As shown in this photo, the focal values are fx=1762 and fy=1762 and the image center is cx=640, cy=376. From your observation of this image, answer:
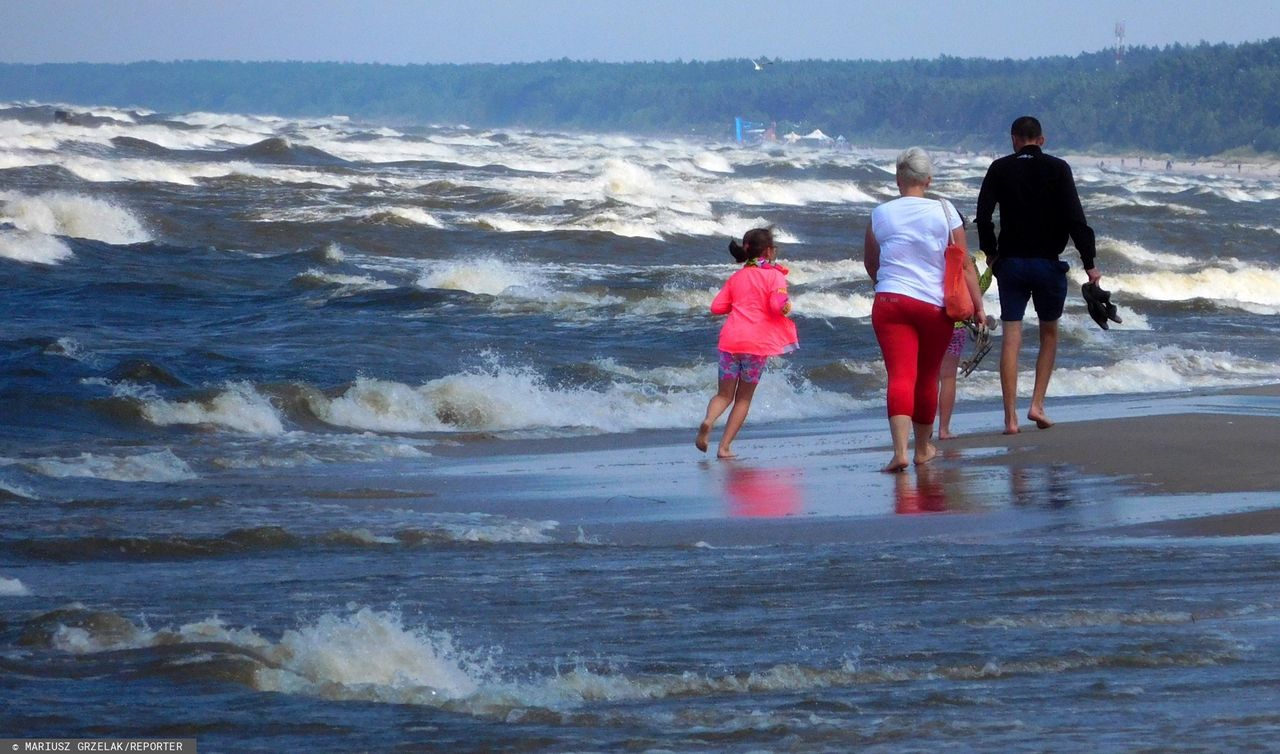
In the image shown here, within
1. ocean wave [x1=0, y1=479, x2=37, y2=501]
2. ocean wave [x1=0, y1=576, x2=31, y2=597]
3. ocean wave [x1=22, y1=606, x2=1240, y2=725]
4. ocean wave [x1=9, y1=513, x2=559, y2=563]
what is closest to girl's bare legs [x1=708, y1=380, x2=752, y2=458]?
ocean wave [x1=9, y1=513, x2=559, y2=563]

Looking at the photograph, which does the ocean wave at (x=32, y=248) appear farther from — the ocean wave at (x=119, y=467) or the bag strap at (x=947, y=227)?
the bag strap at (x=947, y=227)

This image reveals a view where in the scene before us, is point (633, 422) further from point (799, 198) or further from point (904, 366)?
point (799, 198)

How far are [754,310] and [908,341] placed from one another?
179cm

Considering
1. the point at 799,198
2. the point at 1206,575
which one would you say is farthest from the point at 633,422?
the point at 799,198

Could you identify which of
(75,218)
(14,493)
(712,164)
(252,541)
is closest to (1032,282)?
(252,541)

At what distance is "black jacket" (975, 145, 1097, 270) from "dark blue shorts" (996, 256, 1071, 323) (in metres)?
0.08

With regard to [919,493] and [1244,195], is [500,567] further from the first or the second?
[1244,195]

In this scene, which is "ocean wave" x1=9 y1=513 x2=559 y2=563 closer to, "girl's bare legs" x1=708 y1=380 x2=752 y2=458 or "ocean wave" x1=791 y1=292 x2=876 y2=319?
"girl's bare legs" x1=708 y1=380 x2=752 y2=458

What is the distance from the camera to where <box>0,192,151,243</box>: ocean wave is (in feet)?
86.6

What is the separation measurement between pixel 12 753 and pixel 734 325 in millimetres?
5933

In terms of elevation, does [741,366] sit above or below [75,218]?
below

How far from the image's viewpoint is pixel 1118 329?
18.6 m

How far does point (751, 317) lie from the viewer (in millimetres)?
9094

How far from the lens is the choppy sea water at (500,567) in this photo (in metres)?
3.84
